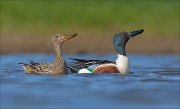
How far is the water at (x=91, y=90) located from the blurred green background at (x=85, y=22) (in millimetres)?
7338

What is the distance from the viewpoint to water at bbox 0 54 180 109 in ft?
38.0

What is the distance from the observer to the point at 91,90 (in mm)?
13055

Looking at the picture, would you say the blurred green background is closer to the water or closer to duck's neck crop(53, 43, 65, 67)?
the water

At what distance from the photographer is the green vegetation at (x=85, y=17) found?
84.9ft

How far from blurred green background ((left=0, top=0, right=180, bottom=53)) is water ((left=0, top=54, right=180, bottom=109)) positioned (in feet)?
24.1

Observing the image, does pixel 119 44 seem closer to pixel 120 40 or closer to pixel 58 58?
pixel 120 40

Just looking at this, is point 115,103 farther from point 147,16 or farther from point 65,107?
point 147,16

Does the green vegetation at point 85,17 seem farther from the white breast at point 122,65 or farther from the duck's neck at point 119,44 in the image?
the white breast at point 122,65

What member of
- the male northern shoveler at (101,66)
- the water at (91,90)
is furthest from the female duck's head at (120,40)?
the water at (91,90)

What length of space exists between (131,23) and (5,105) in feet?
51.0

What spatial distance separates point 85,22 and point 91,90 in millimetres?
13362

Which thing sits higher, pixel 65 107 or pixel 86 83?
pixel 86 83

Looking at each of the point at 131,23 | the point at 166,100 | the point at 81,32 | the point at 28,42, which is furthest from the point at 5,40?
the point at 166,100

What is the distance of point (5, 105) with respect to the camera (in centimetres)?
1138
